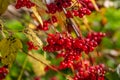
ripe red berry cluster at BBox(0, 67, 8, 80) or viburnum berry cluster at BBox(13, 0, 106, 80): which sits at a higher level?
viburnum berry cluster at BBox(13, 0, 106, 80)

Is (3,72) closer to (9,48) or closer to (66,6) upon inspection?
(9,48)

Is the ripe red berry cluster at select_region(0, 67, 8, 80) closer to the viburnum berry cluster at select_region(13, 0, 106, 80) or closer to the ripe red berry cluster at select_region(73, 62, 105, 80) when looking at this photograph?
the viburnum berry cluster at select_region(13, 0, 106, 80)

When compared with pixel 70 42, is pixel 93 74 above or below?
below

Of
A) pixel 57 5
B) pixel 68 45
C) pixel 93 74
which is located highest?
pixel 57 5

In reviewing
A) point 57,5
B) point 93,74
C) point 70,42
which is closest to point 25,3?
point 57,5

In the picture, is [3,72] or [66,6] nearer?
[66,6]

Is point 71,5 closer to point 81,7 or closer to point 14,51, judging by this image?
point 81,7

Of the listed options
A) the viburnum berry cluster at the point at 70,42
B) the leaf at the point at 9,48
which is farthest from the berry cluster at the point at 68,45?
the leaf at the point at 9,48

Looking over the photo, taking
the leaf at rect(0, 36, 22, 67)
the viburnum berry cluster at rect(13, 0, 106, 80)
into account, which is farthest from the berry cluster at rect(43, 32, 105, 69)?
the leaf at rect(0, 36, 22, 67)

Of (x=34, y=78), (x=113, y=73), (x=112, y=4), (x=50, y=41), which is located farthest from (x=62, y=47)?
(x=112, y=4)
